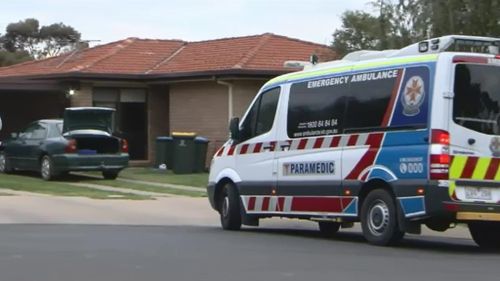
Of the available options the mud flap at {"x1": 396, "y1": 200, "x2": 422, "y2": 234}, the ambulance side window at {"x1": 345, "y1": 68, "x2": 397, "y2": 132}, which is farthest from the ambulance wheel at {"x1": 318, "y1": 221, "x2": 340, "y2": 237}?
the mud flap at {"x1": 396, "y1": 200, "x2": 422, "y2": 234}

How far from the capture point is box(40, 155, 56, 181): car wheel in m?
22.5

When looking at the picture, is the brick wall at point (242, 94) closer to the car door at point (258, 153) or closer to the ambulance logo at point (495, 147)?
the car door at point (258, 153)

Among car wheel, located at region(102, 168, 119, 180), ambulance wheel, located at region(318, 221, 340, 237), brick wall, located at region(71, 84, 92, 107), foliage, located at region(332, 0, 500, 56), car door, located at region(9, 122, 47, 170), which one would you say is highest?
foliage, located at region(332, 0, 500, 56)

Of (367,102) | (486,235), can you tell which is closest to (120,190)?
(367,102)

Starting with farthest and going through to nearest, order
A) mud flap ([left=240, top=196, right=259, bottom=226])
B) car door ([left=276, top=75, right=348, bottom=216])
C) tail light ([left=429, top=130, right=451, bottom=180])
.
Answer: mud flap ([left=240, top=196, right=259, bottom=226]), car door ([left=276, top=75, right=348, bottom=216]), tail light ([left=429, top=130, right=451, bottom=180])

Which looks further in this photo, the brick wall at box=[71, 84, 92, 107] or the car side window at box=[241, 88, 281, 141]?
the brick wall at box=[71, 84, 92, 107]

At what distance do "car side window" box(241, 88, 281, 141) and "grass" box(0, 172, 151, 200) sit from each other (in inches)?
211

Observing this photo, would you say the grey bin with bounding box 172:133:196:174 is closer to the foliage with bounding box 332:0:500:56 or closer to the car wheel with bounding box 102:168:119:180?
the car wheel with bounding box 102:168:119:180

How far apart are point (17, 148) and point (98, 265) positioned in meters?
15.7

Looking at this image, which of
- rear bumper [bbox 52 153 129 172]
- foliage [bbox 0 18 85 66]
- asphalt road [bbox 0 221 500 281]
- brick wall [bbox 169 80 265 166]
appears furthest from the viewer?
foliage [bbox 0 18 85 66]

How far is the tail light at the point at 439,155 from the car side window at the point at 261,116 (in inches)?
136

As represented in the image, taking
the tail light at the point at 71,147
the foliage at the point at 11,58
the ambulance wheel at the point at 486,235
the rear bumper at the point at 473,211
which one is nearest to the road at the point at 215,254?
the ambulance wheel at the point at 486,235

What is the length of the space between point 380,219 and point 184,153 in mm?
15161

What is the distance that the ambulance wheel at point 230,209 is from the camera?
13977 millimetres
